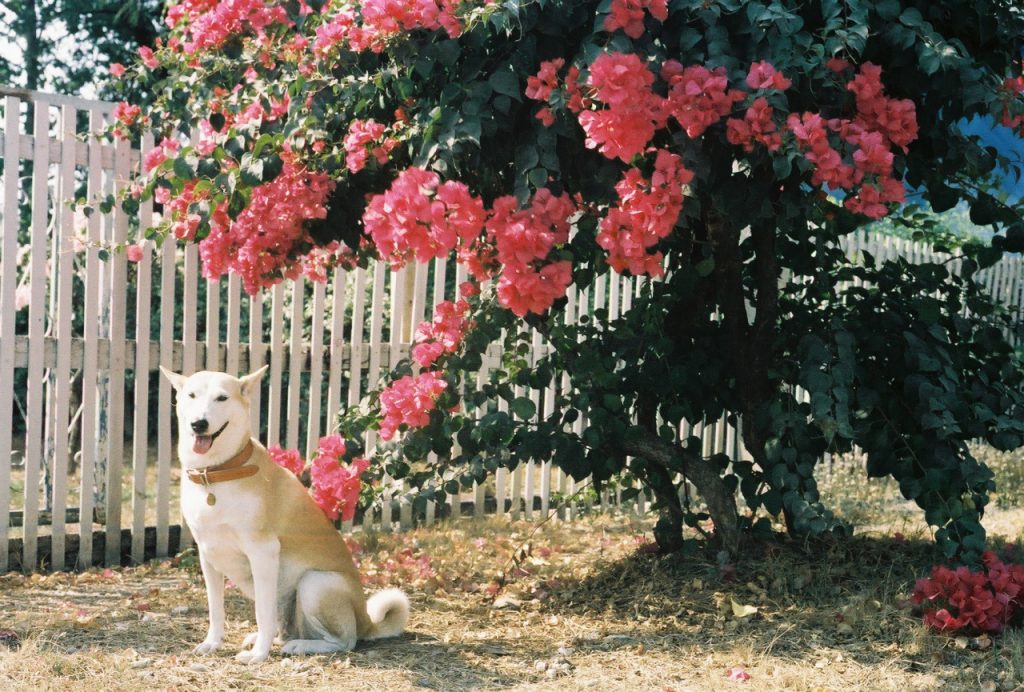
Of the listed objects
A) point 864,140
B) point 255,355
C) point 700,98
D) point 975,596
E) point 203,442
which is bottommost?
point 975,596

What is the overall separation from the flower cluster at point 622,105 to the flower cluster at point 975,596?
2.07 meters

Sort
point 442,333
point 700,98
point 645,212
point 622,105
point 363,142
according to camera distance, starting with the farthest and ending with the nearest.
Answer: point 442,333, point 363,142, point 645,212, point 700,98, point 622,105

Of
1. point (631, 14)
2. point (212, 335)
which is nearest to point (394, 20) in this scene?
point (631, 14)

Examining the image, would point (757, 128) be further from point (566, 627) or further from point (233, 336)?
point (233, 336)

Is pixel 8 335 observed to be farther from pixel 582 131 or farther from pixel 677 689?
pixel 677 689

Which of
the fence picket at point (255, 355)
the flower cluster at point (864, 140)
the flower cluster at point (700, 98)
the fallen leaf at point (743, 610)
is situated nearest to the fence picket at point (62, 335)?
the fence picket at point (255, 355)

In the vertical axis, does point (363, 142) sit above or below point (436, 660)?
above

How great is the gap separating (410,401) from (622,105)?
1535 millimetres

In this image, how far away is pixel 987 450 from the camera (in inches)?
352

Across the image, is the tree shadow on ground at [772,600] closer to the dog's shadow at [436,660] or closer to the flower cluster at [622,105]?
the dog's shadow at [436,660]

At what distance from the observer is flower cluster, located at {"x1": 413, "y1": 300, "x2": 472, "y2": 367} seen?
13.9 ft

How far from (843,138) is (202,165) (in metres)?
2.37

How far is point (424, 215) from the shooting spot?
3.40 m

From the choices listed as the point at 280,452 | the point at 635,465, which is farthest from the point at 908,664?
the point at 280,452
